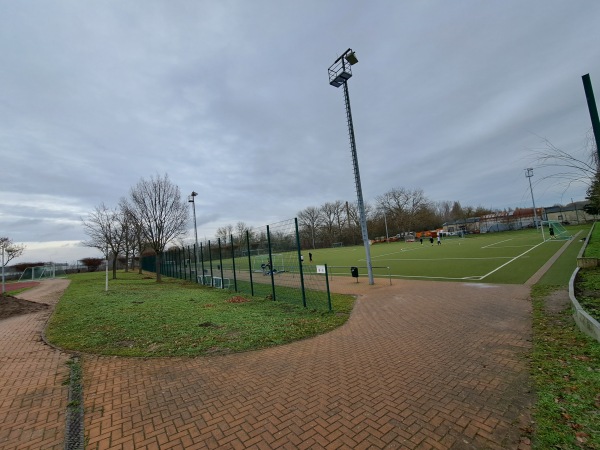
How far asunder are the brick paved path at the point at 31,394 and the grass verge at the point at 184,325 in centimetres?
58

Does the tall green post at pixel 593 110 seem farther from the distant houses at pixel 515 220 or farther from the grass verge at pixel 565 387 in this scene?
the distant houses at pixel 515 220

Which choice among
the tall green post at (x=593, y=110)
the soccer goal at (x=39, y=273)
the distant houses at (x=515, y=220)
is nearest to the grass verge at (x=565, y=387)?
the tall green post at (x=593, y=110)

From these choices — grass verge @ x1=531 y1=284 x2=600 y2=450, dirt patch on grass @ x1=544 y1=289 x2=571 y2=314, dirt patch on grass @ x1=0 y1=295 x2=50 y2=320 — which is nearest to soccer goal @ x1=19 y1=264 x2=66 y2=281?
dirt patch on grass @ x1=0 y1=295 x2=50 y2=320

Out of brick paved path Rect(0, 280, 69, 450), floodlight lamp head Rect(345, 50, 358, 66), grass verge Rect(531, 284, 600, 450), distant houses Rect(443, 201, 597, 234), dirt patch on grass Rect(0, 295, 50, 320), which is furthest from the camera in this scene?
distant houses Rect(443, 201, 597, 234)

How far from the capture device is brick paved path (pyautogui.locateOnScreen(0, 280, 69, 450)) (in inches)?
126

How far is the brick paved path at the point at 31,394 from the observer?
321 centimetres

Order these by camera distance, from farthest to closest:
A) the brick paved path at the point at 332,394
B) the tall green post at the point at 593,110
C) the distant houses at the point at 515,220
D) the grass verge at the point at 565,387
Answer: the distant houses at the point at 515,220 → the tall green post at the point at 593,110 → the brick paved path at the point at 332,394 → the grass verge at the point at 565,387

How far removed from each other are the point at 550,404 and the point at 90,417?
18.4 feet

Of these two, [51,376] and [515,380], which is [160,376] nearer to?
[51,376]

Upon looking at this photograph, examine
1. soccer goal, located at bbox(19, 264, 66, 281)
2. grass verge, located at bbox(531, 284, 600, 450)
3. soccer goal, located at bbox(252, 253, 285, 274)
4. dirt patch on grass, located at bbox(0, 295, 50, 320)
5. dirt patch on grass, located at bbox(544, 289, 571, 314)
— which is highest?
soccer goal, located at bbox(19, 264, 66, 281)

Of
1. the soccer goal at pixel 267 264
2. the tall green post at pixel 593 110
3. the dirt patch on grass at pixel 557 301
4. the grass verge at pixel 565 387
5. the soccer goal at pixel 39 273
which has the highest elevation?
the tall green post at pixel 593 110

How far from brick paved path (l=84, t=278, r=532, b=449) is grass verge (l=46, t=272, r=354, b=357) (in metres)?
0.58

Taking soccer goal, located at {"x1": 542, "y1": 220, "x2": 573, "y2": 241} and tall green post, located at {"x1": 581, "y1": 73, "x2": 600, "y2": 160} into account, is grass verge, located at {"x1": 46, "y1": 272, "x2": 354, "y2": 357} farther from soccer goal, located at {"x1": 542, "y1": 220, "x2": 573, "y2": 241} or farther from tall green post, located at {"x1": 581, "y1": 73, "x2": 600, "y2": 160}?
soccer goal, located at {"x1": 542, "y1": 220, "x2": 573, "y2": 241}

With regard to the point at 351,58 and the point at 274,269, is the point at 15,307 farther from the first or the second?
the point at 351,58
